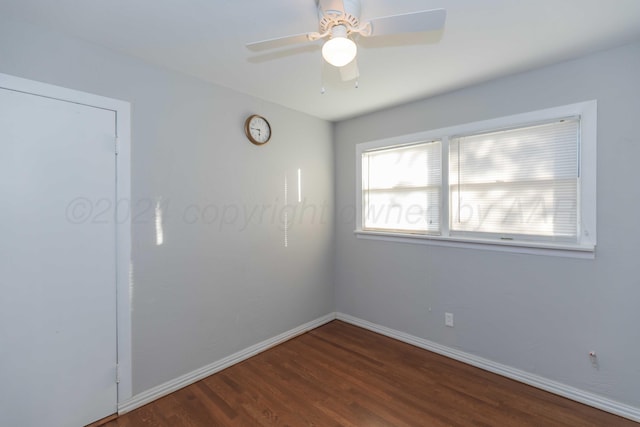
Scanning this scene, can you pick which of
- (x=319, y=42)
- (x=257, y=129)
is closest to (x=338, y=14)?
(x=319, y=42)

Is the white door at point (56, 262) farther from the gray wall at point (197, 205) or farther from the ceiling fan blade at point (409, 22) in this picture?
the ceiling fan blade at point (409, 22)

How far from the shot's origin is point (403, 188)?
3.14 meters

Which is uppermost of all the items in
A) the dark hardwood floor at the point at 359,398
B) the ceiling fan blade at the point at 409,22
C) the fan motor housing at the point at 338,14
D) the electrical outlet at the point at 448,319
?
the fan motor housing at the point at 338,14

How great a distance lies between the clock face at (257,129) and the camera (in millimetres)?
2736

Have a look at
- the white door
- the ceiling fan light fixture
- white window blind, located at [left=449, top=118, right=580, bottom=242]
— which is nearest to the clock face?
the white door

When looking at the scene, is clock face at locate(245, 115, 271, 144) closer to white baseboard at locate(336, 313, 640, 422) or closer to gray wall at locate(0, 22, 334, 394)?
gray wall at locate(0, 22, 334, 394)

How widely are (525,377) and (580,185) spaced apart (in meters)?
1.60

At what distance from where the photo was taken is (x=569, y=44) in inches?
75.8

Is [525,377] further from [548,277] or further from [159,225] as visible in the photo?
[159,225]

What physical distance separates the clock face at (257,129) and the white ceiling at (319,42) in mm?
325

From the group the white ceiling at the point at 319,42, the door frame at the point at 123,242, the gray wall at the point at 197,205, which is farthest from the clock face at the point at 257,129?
the door frame at the point at 123,242

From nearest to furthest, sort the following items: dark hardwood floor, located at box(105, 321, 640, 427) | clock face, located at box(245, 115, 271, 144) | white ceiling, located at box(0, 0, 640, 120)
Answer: white ceiling, located at box(0, 0, 640, 120)
dark hardwood floor, located at box(105, 321, 640, 427)
clock face, located at box(245, 115, 271, 144)

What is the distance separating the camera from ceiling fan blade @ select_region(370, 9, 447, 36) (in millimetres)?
1261

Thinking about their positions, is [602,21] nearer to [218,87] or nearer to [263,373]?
[218,87]
